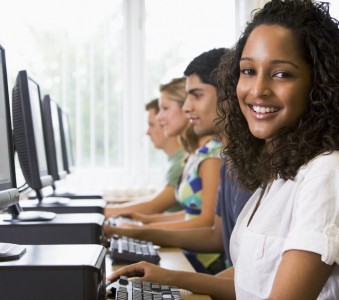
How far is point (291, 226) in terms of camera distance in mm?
1104

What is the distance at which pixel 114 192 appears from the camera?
14.5 feet

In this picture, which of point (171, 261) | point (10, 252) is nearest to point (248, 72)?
point (10, 252)

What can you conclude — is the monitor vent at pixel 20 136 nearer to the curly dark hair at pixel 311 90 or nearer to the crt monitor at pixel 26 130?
the crt monitor at pixel 26 130

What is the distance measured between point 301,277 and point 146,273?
0.54 meters

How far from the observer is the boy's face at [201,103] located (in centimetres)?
242

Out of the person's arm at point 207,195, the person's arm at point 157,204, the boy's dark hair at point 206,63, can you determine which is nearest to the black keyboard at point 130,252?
the person's arm at point 207,195

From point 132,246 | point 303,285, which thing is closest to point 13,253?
point 303,285

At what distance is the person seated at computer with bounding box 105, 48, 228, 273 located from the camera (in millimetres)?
2393

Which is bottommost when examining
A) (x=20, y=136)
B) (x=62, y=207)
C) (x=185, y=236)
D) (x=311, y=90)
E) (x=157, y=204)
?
(x=157, y=204)

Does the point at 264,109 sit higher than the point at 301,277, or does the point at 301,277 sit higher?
the point at 264,109

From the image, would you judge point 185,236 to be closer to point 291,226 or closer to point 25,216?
point 25,216

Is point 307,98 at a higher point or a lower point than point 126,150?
higher

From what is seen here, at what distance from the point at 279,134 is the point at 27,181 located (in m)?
0.80

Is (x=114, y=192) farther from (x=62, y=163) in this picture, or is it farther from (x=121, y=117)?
(x=62, y=163)
